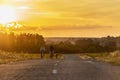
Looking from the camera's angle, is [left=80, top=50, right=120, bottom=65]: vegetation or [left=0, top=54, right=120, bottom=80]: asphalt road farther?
[left=80, top=50, right=120, bottom=65]: vegetation

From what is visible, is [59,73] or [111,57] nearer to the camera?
[59,73]

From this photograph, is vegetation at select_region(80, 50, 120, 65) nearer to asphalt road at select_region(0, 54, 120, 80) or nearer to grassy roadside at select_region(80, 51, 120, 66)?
grassy roadside at select_region(80, 51, 120, 66)

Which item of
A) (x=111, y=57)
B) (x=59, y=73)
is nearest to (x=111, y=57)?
(x=111, y=57)

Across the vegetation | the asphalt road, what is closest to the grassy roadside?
the vegetation

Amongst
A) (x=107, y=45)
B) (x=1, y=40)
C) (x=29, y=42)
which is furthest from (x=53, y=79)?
(x=107, y=45)

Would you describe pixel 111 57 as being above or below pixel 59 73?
below

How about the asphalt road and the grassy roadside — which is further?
the grassy roadside

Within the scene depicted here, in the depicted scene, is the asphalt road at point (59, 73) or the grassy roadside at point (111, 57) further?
the grassy roadside at point (111, 57)

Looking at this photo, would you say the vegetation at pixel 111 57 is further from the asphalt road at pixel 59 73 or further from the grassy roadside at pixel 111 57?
the asphalt road at pixel 59 73

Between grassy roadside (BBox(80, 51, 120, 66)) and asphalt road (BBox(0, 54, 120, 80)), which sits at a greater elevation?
asphalt road (BBox(0, 54, 120, 80))

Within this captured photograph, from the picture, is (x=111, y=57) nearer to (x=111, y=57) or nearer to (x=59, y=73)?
(x=111, y=57)

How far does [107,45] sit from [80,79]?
148641mm

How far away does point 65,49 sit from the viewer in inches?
6048

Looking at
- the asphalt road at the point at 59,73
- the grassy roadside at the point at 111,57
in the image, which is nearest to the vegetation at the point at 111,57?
the grassy roadside at the point at 111,57
